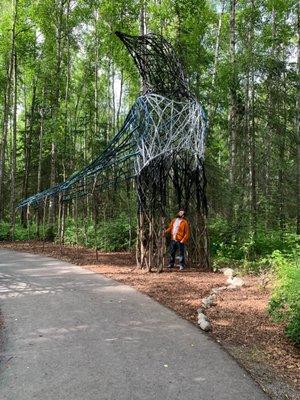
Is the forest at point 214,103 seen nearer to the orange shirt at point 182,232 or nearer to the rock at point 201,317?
the orange shirt at point 182,232

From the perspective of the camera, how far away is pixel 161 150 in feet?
37.8

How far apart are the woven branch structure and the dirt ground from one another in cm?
109

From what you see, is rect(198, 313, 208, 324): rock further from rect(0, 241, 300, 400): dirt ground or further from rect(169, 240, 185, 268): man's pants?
rect(169, 240, 185, 268): man's pants

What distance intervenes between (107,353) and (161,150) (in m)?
6.90

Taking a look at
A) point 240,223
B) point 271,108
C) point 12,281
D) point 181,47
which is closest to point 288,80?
point 271,108

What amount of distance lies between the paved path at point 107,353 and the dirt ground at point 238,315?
0.93 ft

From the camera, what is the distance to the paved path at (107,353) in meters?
4.48

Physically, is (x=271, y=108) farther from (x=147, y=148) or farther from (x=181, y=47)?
(x=147, y=148)

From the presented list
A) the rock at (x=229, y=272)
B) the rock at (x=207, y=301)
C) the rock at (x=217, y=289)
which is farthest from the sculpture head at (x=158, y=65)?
the rock at (x=207, y=301)

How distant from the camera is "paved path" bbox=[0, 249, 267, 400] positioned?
4.48m

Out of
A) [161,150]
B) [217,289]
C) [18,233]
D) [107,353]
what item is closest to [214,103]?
[161,150]

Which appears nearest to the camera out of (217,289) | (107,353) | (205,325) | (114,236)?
(107,353)

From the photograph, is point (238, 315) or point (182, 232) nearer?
point (238, 315)

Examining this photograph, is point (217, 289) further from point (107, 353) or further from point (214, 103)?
point (214, 103)
